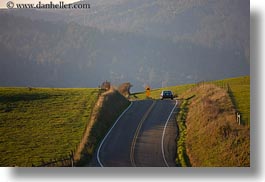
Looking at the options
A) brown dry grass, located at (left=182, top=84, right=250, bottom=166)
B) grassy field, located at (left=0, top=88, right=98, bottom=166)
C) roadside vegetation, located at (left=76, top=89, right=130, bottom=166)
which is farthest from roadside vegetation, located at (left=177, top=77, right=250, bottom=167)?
grassy field, located at (left=0, top=88, right=98, bottom=166)

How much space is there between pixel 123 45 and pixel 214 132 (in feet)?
19.6

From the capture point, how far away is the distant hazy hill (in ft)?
85.6

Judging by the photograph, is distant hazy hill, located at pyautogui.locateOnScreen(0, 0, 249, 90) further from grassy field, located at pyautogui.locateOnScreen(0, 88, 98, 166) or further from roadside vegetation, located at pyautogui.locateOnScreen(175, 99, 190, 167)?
roadside vegetation, located at pyautogui.locateOnScreen(175, 99, 190, 167)

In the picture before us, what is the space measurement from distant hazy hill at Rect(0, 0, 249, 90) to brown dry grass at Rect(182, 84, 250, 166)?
1281 mm

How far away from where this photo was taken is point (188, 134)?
84.8 feet

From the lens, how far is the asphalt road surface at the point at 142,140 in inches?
989

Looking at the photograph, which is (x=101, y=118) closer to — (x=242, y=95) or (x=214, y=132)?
(x=214, y=132)

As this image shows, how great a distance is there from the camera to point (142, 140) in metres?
26.0

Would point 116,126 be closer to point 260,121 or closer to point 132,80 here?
point 132,80

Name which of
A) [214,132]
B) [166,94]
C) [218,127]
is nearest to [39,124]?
[166,94]

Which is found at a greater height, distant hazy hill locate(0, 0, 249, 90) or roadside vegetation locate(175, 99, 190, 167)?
distant hazy hill locate(0, 0, 249, 90)

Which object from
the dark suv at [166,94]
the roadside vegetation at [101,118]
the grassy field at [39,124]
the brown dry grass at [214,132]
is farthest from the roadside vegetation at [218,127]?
the grassy field at [39,124]

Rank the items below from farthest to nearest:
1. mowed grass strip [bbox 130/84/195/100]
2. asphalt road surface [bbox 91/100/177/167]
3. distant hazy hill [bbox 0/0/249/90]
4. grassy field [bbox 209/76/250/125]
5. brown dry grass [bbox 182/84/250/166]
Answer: mowed grass strip [bbox 130/84/195/100] < distant hazy hill [bbox 0/0/249/90] < asphalt road surface [bbox 91/100/177/167] < grassy field [bbox 209/76/250/125] < brown dry grass [bbox 182/84/250/166]

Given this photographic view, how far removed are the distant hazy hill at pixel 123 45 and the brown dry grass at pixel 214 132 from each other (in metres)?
1.28
